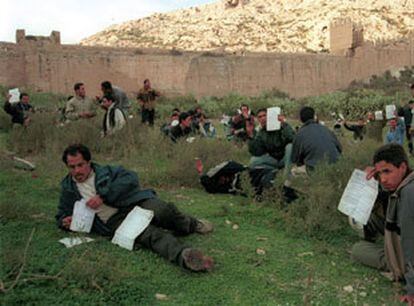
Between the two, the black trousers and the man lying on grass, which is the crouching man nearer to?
the man lying on grass

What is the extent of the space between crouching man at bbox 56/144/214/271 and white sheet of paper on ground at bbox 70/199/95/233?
60 millimetres

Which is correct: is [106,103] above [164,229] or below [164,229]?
above

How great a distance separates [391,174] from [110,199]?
2367mm

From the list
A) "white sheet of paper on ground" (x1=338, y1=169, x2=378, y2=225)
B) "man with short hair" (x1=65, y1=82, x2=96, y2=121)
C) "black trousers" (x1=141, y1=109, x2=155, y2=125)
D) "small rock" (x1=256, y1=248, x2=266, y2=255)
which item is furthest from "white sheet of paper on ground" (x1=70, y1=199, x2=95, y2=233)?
"black trousers" (x1=141, y1=109, x2=155, y2=125)

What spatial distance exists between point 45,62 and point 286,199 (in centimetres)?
2234

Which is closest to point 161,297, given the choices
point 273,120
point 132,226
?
point 132,226

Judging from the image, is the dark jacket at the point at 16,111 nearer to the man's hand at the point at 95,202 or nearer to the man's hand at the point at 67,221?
the man's hand at the point at 67,221

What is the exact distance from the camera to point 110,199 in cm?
469

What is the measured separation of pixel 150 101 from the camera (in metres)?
12.6

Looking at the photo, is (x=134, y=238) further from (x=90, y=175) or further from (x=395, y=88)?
(x=395, y=88)

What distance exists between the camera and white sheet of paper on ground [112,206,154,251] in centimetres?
461

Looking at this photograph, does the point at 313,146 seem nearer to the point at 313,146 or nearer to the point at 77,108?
the point at 313,146

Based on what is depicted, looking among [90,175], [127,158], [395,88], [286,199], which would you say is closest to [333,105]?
[395,88]

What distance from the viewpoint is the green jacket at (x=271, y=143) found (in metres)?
7.62
